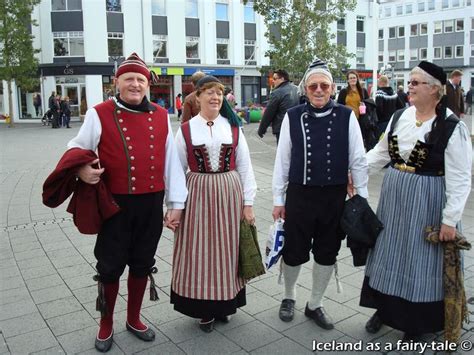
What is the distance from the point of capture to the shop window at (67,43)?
31.2 metres

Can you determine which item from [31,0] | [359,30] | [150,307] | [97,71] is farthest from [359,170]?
[359,30]

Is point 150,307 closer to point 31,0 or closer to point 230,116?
point 230,116

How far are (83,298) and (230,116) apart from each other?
2041 mm

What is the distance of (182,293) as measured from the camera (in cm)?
343

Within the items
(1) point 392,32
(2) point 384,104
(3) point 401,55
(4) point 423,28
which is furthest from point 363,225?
(1) point 392,32

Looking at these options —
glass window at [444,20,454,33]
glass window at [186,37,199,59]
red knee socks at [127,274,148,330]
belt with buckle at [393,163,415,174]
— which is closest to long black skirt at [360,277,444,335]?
belt with buckle at [393,163,415,174]

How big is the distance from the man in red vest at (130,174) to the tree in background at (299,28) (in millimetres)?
14629

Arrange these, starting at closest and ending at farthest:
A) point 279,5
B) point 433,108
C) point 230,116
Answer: point 433,108
point 230,116
point 279,5

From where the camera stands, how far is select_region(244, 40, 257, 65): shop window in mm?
36688

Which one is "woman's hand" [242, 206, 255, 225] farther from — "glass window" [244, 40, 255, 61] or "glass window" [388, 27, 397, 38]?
"glass window" [388, 27, 397, 38]

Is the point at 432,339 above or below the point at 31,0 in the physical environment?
→ below

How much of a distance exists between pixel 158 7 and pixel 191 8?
251cm

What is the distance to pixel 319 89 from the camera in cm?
340

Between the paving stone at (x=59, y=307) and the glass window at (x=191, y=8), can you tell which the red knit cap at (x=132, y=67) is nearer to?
the paving stone at (x=59, y=307)
